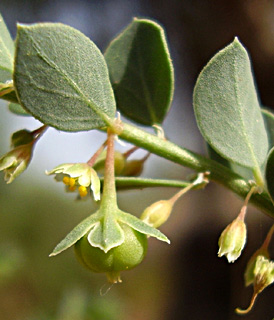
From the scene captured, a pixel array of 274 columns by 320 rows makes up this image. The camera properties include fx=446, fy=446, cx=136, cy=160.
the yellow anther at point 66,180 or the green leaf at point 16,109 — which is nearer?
the yellow anther at point 66,180

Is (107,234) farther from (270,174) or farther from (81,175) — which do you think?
(270,174)

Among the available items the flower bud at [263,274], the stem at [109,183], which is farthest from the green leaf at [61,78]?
the flower bud at [263,274]

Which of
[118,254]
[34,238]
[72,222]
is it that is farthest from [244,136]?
[72,222]

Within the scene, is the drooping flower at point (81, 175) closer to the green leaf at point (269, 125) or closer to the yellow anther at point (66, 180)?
the yellow anther at point (66, 180)

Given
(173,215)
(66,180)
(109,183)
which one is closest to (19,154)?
(66,180)

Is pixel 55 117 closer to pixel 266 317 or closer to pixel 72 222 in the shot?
pixel 266 317

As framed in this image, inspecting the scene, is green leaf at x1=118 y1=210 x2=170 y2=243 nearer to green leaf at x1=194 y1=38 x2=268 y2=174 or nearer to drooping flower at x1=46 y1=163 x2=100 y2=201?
drooping flower at x1=46 y1=163 x2=100 y2=201

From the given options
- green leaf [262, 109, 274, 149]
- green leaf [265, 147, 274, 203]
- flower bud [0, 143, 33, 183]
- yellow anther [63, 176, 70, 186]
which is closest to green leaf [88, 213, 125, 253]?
yellow anther [63, 176, 70, 186]
